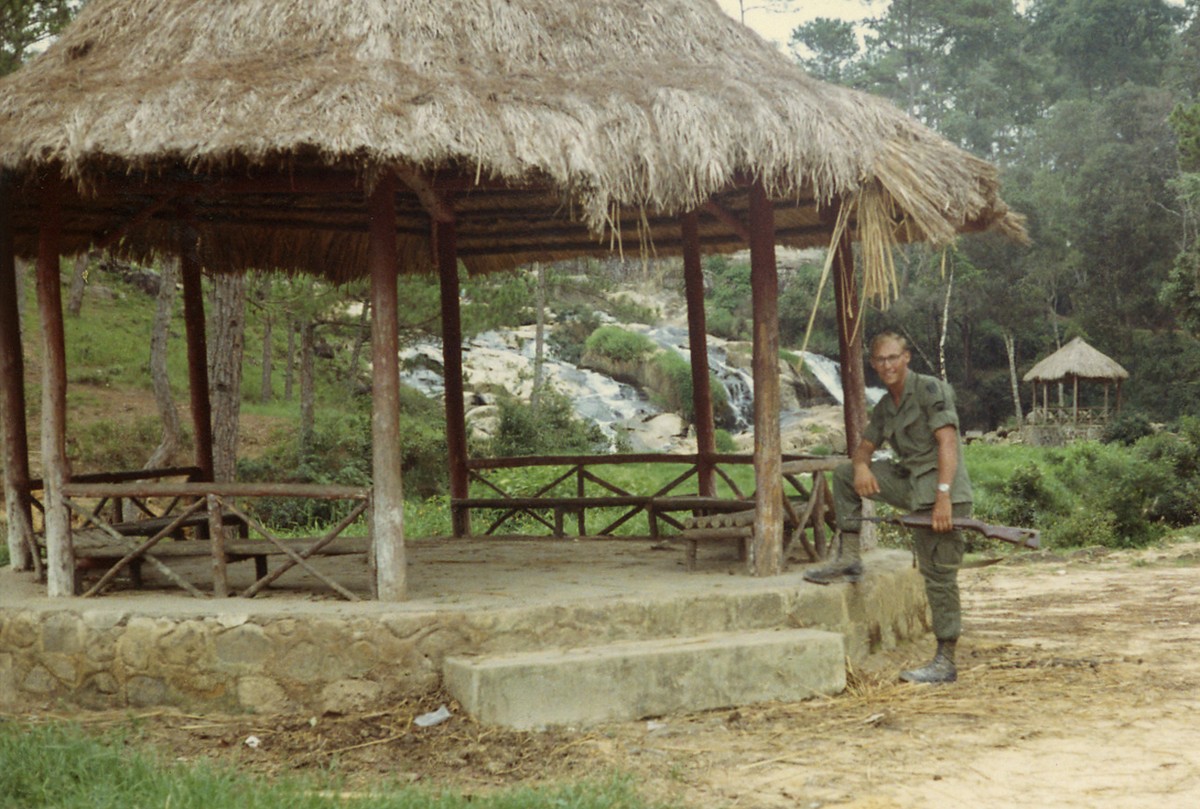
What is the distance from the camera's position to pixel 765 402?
7.16 meters

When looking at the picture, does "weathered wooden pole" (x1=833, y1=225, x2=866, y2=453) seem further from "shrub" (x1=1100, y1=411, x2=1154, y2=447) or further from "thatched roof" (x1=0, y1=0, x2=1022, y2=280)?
"shrub" (x1=1100, y1=411, x2=1154, y2=447)

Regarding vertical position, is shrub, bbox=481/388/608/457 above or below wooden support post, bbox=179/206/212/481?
below

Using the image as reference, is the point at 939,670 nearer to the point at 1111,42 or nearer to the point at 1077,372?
the point at 1077,372

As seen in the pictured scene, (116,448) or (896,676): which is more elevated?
(116,448)

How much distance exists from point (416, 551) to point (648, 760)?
393 centimetres

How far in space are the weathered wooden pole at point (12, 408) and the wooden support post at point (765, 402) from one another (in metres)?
4.40

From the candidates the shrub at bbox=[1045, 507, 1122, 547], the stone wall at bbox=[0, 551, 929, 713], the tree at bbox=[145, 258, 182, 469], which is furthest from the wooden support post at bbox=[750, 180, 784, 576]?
the tree at bbox=[145, 258, 182, 469]

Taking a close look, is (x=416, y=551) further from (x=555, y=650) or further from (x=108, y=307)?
(x=108, y=307)

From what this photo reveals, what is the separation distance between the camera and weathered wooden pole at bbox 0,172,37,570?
746cm

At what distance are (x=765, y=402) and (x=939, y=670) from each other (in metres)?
1.77

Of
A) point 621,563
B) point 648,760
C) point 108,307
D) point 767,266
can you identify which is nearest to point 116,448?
point 108,307

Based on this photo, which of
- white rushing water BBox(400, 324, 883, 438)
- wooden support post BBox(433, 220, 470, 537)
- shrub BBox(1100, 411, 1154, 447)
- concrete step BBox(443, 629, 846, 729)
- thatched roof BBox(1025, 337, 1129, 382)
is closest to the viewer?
concrete step BBox(443, 629, 846, 729)

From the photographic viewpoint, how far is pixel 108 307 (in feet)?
89.4

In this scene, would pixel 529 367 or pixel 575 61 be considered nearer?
pixel 575 61
